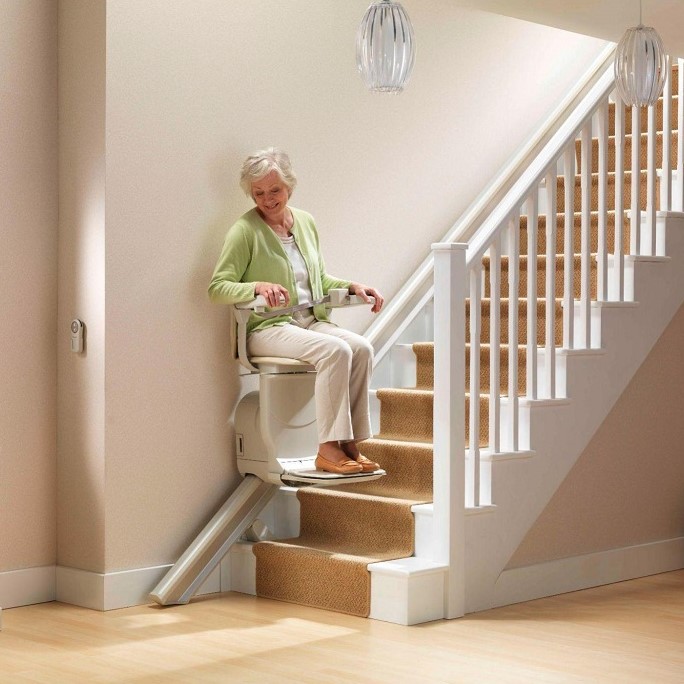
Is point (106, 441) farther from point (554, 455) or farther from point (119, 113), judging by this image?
point (554, 455)

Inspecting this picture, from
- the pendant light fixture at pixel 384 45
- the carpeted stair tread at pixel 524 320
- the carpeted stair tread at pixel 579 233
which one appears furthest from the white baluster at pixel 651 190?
the pendant light fixture at pixel 384 45

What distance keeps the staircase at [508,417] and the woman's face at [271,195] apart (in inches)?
30.6

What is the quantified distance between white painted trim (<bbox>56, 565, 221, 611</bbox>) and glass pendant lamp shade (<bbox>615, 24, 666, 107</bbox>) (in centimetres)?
249

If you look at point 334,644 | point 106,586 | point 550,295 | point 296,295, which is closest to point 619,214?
point 550,295

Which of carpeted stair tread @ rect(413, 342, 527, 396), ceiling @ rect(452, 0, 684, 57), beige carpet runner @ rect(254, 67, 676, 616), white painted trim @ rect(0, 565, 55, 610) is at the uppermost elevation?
ceiling @ rect(452, 0, 684, 57)

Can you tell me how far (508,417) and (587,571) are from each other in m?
0.82

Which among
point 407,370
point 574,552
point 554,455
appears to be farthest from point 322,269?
point 574,552

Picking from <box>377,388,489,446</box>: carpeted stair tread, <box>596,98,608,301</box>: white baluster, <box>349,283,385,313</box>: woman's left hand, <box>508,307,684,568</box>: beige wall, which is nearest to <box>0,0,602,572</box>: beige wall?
<box>349,283,385,313</box>: woman's left hand

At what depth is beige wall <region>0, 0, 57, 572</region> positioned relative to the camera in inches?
181

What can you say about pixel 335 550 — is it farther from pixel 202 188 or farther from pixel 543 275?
pixel 543 275

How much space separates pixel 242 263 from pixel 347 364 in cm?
58

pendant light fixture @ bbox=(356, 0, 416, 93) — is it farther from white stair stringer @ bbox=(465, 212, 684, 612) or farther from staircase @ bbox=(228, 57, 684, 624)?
white stair stringer @ bbox=(465, 212, 684, 612)

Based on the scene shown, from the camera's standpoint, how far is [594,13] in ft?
15.0

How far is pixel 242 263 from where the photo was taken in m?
4.73
